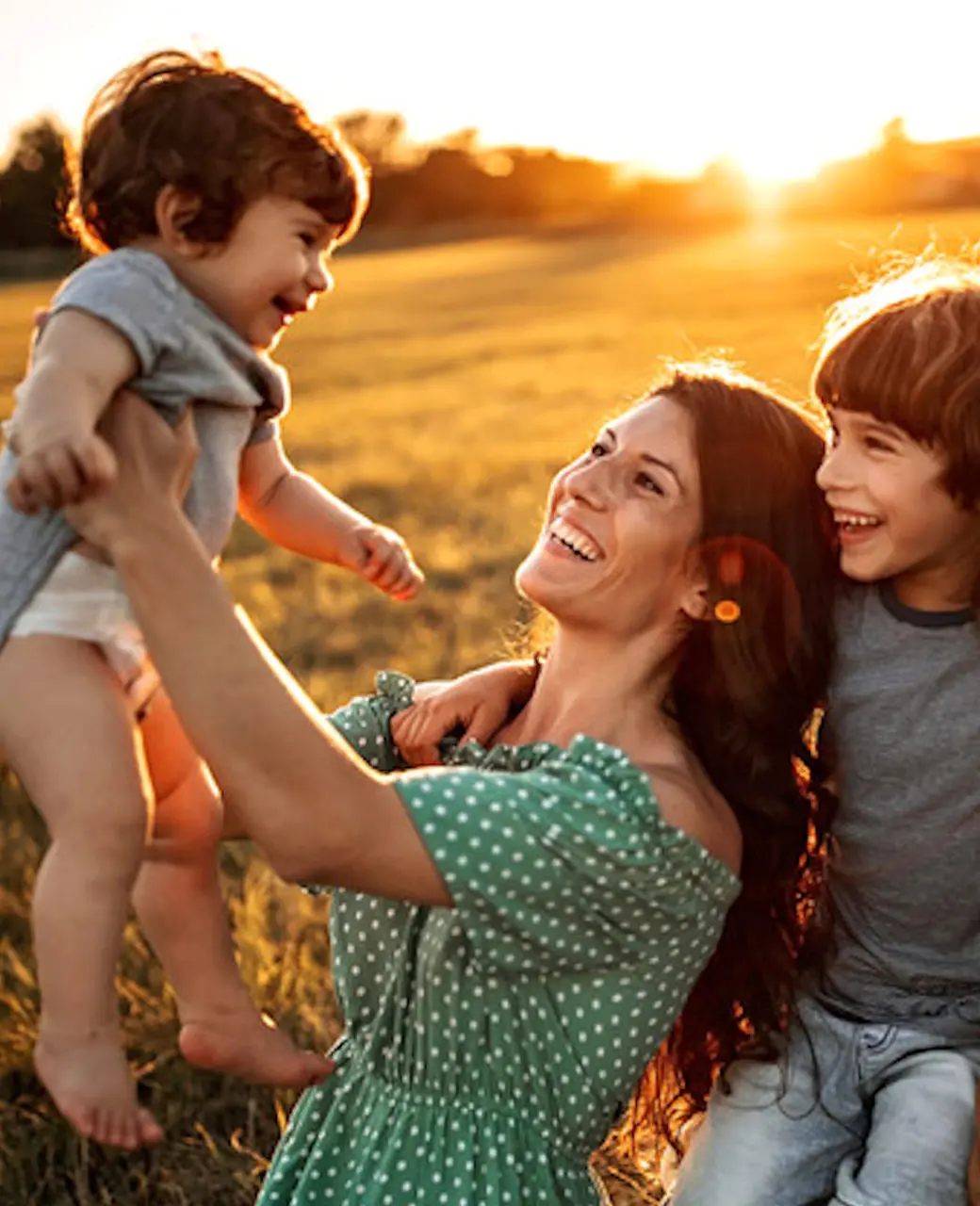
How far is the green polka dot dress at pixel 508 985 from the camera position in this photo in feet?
7.19

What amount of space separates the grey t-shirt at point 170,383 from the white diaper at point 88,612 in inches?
0.6

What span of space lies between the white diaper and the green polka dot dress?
1.17ft

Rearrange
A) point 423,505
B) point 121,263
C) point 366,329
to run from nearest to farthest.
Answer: point 121,263 < point 423,505 < point 366,329

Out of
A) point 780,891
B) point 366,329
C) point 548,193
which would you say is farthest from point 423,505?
point 548,193

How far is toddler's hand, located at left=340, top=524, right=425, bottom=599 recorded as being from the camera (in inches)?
98.8

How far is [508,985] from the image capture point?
238 cm

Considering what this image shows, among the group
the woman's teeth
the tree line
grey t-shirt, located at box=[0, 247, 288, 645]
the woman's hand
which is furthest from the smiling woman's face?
the tree line

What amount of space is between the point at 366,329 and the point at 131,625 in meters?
31.7

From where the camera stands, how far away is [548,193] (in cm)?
5859

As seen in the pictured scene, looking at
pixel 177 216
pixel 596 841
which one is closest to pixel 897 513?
pixel 596 841

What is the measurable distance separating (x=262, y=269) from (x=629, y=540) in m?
0.63

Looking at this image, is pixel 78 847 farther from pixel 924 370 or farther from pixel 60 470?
pixel 924 370

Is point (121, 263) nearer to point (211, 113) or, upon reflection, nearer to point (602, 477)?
point (211, 113)

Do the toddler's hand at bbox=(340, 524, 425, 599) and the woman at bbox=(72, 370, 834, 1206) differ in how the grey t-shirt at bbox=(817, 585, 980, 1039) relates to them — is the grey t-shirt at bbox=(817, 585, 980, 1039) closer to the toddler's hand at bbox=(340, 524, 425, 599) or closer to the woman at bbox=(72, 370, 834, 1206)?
the woman at bbox=(72, 370, 834, 1206)
